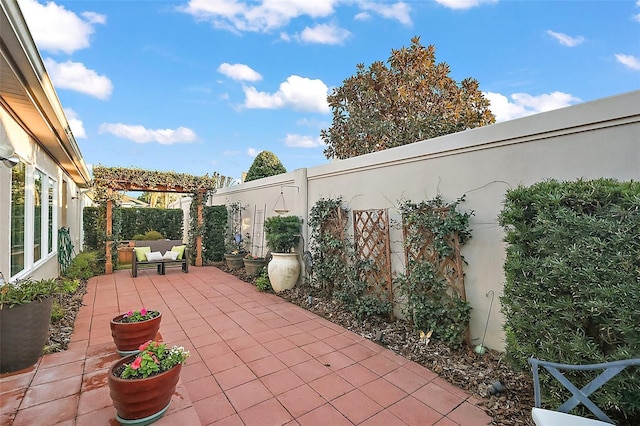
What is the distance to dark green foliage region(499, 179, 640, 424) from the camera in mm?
1814

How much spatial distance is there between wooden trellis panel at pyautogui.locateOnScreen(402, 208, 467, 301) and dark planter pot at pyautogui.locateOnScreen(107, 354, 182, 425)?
Result: 10.1 ft

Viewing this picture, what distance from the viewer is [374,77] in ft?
31.6

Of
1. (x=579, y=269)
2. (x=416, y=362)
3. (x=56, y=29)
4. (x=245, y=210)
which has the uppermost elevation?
(x=56, y=29)

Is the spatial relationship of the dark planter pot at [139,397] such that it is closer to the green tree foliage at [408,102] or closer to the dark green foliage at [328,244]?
the dark green foliage at [328,244]

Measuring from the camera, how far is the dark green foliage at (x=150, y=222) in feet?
38.4

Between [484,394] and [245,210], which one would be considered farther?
[245,210]

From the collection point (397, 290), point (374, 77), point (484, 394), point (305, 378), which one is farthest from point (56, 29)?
point (374, 77)

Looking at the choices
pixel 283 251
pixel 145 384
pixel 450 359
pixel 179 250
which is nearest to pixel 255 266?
pixel 283 251

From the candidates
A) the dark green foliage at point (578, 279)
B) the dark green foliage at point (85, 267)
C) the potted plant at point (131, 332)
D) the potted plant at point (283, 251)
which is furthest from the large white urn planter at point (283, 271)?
the dark green foliage at point (85, 267)

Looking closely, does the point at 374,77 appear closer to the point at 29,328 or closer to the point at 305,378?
the point at 305,378

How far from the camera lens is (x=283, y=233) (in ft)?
20.1

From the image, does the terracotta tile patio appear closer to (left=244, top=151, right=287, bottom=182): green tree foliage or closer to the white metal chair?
the white metal chair

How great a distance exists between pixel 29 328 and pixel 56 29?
12.4 feet

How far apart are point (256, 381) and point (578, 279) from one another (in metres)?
2.83
